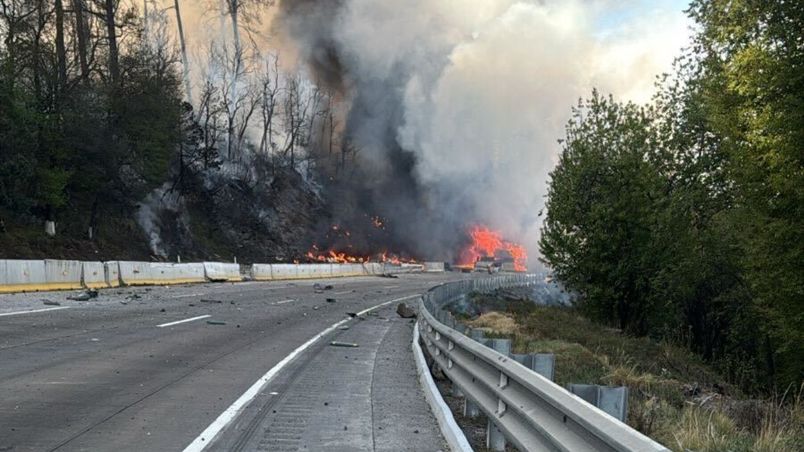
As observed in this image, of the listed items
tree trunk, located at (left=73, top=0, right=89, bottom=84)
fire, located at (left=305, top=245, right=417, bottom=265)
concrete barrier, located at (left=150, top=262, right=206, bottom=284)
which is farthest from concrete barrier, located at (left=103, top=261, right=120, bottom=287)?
fire, located at (left=305, top=245, right=417, bottom=265)

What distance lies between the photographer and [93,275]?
24219 mm

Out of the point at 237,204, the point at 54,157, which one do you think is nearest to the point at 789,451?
the point at 54,157

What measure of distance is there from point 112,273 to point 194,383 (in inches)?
742

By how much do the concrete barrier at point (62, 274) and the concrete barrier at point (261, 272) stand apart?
14.9 metres

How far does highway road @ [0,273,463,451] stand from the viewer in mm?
6086

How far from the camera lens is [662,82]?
95.9ft

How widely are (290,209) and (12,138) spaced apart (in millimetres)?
31075

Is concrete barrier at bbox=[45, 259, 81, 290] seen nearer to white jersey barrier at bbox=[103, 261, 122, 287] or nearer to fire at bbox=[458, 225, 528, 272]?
white jersey barrier at bbox=[103, 261, 122, 287]

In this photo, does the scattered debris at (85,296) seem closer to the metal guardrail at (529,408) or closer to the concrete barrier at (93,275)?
the concrete barrier at (93,275)

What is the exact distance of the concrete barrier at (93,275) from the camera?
2369 centimetres

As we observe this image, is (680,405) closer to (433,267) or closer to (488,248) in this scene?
(433,267)

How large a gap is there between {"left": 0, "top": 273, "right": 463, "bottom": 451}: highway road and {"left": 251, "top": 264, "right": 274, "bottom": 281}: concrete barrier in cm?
2025

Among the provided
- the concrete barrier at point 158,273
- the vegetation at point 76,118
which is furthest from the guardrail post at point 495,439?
the vegetation at point 76,118

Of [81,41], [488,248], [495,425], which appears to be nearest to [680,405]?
[495,425]
